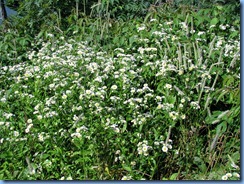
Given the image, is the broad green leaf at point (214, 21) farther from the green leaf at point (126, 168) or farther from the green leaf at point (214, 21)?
the green leaf at point (126, 168)

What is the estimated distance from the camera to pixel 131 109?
2.72 meters

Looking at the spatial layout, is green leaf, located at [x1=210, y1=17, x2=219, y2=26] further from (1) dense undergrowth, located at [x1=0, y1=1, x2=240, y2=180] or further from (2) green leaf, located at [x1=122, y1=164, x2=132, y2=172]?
(2) green leaf, located at [x1=122, y1=164, x2=132, y2=172]

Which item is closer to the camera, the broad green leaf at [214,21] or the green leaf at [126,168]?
the green leaf at [126,168]

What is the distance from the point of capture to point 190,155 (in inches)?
106

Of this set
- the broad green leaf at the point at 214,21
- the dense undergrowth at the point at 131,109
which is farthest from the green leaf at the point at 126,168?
the broad green leaf at the point at 214,21

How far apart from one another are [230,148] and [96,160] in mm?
808

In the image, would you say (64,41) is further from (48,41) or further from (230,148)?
(230,148)

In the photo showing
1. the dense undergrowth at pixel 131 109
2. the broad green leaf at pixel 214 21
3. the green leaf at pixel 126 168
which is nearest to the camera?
the green leaf at pixel 126 168

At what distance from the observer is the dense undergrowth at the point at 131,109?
2502mm

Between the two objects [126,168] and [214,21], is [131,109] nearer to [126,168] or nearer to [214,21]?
[126,168]

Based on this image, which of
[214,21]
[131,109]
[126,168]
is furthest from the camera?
[214,21]

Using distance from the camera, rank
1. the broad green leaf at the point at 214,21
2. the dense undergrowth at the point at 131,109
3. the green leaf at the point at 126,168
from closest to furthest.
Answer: the green leaf at the point at 126,168 → the dense undergrowth at the point at 131,109 → the broad green leaf at the point at 214,21

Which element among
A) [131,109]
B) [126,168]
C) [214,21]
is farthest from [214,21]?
[126,168]

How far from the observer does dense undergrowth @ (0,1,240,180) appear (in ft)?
8.21
